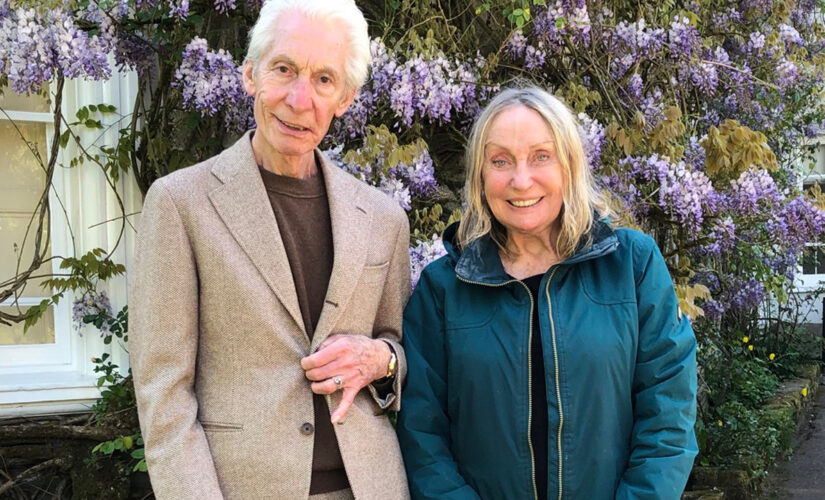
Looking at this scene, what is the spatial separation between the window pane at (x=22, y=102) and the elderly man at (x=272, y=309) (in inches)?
86.8

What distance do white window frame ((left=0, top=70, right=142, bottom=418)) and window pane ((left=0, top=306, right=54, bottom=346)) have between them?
0.12 ft

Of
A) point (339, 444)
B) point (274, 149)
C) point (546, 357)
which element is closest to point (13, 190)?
point (274, 149)

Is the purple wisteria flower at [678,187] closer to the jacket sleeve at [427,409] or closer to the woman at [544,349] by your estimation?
the woman at [544,349]

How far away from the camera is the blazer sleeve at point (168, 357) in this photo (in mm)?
1632

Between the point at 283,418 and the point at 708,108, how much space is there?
460 cm

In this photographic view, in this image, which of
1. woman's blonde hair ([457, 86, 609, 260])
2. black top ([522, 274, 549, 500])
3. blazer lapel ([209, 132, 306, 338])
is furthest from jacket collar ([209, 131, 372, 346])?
black top ([522, 274, 549, 500])

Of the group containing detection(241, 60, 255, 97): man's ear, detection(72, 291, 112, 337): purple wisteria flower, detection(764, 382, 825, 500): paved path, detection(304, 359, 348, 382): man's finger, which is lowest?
detection(764, 382, 825, 500): paved path

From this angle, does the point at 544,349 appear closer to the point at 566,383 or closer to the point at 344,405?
the point at 566,383

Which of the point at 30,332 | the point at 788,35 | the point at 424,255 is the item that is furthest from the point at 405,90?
the point at 788,35

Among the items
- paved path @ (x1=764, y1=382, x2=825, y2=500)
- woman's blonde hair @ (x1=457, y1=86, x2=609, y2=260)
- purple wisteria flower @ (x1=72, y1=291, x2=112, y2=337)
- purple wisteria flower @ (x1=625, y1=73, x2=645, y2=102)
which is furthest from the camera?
paved path @ (x1=764, y1=382, x2=825, y2=500)

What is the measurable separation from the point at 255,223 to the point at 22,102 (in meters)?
2.44

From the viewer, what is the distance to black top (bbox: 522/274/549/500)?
73.9 inches

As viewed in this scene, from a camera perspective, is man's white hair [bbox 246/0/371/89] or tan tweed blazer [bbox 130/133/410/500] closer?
tan tweed blazer [bbox 130/133/410/500]

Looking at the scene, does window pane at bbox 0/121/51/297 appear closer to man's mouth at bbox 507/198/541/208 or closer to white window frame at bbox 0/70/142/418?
white window frame at bbox 0/70/142/418
